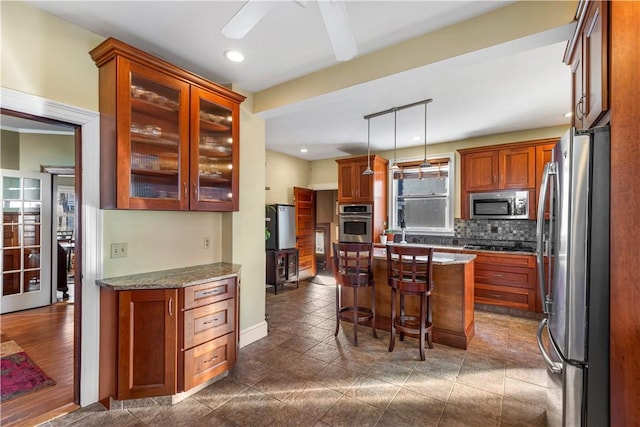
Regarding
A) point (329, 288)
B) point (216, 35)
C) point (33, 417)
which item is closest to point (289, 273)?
point (329, 288)

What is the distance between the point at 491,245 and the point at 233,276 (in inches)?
166

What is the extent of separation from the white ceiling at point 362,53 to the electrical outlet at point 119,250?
161 centimetres

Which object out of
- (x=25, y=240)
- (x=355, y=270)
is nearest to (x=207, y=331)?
(x=355, y=270)

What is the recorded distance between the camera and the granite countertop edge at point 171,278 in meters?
2.07

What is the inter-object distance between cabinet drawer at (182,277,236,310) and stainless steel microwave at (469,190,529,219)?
13.3 ft

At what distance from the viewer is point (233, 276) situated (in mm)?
2502

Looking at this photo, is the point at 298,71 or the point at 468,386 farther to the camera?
the point at 298,71

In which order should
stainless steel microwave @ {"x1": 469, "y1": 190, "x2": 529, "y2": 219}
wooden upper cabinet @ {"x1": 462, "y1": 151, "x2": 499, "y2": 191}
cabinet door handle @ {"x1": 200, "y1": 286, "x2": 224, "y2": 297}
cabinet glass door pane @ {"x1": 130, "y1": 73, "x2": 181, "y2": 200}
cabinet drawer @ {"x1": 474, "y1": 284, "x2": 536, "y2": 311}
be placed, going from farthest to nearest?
1. wooden upper cabinet @ {"x1": 462, "y1": 151, "x2": 499, "y2": 191}
2. stainless steel microwave @ {"x1": 469, "y1": 190, "x2": 529, "y2": 219}
3. cabinet drawer @ {"x1": 474, "y1": 284, "x2": 536, "y2": 311}
4. cabinet door handle @ {"x1": 200, "y1": 286, "x2": 224, "y2": 297}
5. cabinet glass door pane @ {"x1": 130, "y1": 73, "x2": 181, "y2": 200}

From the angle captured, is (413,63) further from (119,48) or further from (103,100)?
(103,100)

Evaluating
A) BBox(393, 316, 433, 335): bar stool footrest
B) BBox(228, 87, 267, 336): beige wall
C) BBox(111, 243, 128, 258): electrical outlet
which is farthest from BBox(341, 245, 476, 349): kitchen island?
BBox(111, 243, 128, 258): electrical outlet

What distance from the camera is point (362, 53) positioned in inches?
96.3

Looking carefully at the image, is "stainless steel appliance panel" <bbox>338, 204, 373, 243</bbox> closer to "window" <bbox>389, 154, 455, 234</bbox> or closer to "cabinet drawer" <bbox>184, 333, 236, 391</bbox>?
"window" <bbox>389, 154, 455, 234</bbox>

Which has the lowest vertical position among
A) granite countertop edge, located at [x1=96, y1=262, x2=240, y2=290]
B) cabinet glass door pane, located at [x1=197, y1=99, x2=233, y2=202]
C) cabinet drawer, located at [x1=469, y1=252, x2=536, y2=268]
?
cabinet drawer, located at [x1=469, y1=252, x2=536, y2=268]

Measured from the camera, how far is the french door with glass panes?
4078 millimetres
